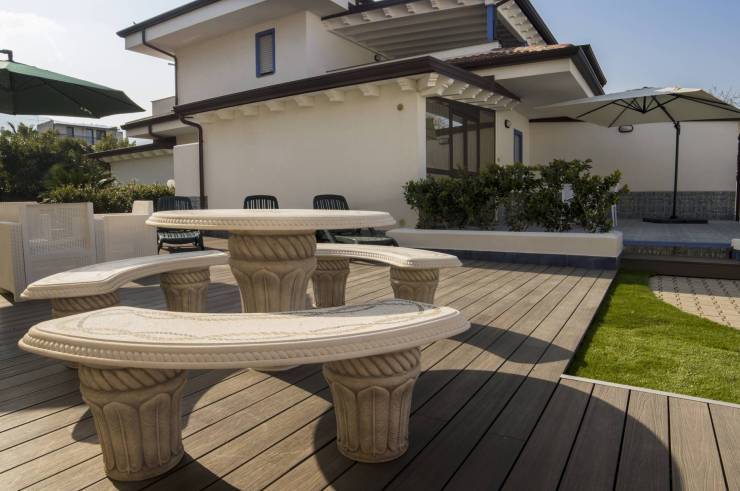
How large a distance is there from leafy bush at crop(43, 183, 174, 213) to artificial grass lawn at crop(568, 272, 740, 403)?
33.2ft

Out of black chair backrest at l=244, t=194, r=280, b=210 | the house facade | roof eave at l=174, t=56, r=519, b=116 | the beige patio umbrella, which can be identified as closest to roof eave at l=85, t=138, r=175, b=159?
the house facade

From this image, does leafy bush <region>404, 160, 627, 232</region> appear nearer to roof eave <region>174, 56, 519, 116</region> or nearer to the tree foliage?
roof eave <region>174, 56, 519, 116</region>

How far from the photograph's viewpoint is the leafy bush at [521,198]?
702 cm

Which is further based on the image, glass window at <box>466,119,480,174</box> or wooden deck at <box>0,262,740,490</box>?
glass window at <box>466,119,480,174</box>

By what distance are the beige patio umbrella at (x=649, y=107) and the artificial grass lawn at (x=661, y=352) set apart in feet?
19.1

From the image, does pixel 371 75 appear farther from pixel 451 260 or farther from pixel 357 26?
pixel 451 260

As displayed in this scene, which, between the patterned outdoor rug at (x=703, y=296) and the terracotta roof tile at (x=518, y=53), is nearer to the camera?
the patterned outdoor rug at (x=703, y=296)

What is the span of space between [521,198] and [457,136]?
141 inches

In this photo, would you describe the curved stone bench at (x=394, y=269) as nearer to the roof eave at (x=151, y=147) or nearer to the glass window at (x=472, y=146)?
the glass window at (x=472, y=146)

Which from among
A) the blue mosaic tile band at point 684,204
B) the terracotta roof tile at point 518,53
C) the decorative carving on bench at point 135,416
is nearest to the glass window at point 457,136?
the terracotta roof tile at point 518,53

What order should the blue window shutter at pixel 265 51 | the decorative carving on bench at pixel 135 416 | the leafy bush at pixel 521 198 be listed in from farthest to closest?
the blue window shutter at pixel 265 51, the leafy bush at pixel 521 198, the decorative carving on bench at pixel 135 416

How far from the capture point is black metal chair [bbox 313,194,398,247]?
25.1ft

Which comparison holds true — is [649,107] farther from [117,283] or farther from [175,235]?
[117,283]

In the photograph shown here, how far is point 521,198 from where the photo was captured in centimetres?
764
